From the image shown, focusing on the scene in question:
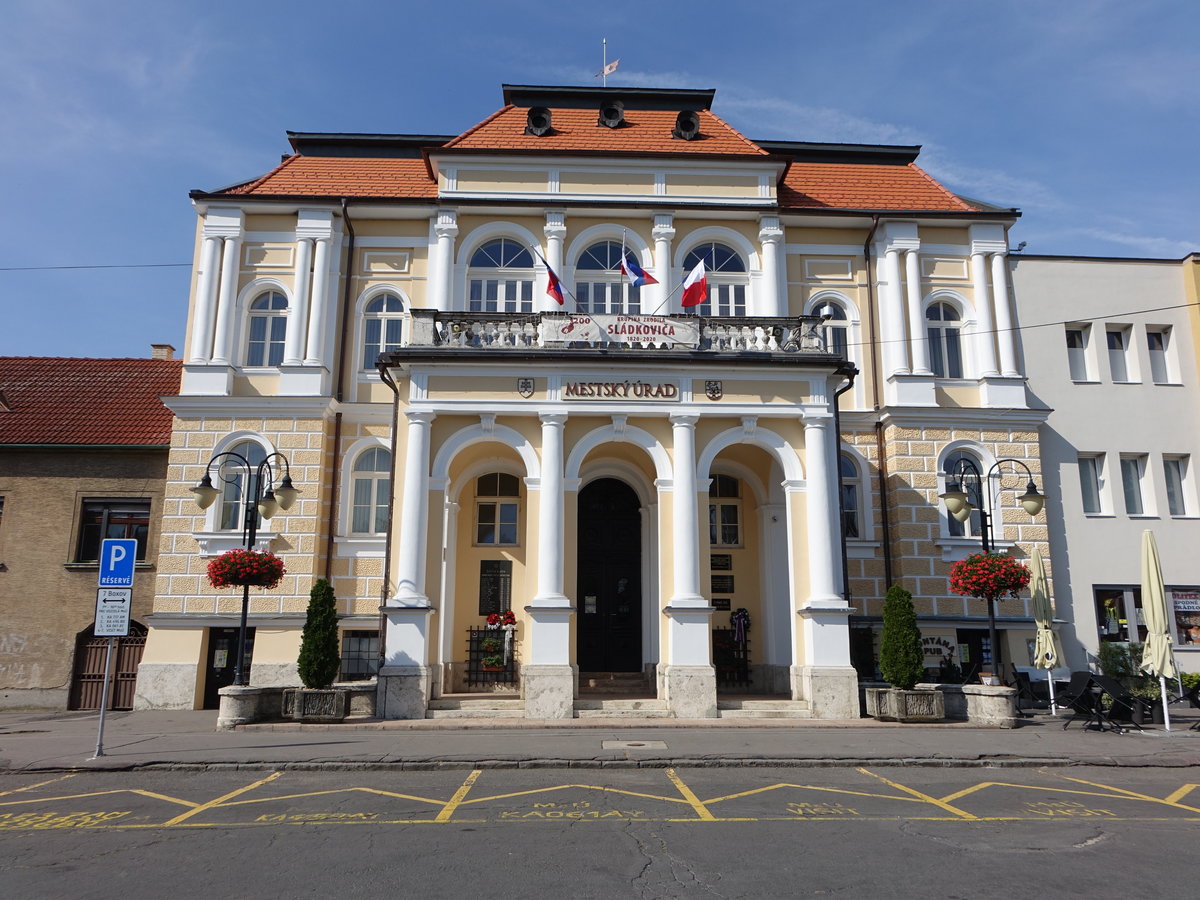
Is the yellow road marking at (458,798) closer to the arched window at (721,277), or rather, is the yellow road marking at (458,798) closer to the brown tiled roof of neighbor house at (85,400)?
the arched window at (721,277)

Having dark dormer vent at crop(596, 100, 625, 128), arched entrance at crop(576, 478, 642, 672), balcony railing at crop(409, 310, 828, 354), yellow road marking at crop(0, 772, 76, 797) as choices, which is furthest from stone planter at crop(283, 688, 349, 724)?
dark dormer vent at crop(596, 100, 625, 128)

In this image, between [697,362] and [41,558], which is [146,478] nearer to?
[41,558]

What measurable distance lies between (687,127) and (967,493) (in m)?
12.3

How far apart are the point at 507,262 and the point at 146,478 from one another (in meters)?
10.9

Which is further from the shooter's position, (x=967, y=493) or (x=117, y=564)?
(x=967, y=493)

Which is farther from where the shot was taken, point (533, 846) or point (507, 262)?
point (507, 262)

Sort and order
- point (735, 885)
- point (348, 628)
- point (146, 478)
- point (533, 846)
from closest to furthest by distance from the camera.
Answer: point (735, 885)
point (533, 846)
point (348, 628)
point (146, 478)

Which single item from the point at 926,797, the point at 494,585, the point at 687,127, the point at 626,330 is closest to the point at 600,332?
the point at 626,330

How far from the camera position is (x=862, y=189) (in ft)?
84.5

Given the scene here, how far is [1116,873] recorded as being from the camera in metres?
7.27

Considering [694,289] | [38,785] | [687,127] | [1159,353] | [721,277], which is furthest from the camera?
[1159,353]

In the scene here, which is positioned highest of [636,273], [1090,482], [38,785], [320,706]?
[636,273]

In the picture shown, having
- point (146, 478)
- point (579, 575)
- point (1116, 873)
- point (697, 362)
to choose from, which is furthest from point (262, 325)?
point (1116, 873)

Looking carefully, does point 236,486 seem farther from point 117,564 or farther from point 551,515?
point 551,515
